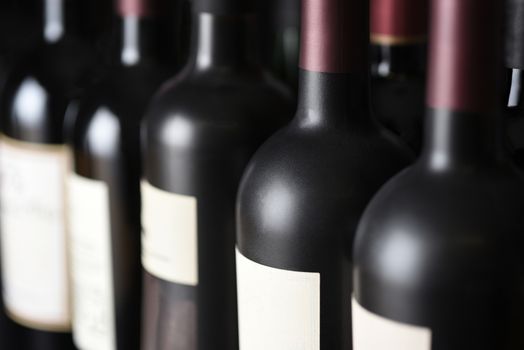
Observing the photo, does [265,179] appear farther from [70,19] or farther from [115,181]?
[70,19]

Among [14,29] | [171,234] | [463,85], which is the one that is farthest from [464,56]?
[14,29]

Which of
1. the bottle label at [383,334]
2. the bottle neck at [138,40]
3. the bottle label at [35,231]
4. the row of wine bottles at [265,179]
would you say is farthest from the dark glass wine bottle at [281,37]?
the bottle label at [383,334]

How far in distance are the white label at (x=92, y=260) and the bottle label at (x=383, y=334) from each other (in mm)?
415

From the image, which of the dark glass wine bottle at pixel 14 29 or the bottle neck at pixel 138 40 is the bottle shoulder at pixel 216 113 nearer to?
the bottle neck at pixel 138 40

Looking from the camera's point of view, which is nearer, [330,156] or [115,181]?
[330,156]

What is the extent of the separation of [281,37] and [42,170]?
0.32 m

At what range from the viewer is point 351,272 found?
2.19ft

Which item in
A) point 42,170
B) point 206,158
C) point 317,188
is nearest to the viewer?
point 317,188

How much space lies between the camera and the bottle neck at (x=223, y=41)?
2.66 feet

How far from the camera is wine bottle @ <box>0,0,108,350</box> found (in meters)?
1.08

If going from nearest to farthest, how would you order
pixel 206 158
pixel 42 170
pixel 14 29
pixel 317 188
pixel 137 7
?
pixel 317 188, pixel 206 158, pixel 137 7, pixel 42 170, pixel 14 29

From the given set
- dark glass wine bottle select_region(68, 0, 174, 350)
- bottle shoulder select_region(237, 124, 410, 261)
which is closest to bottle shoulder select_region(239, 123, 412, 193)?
bottle shoulder select_region(237, 124, 410, 261)

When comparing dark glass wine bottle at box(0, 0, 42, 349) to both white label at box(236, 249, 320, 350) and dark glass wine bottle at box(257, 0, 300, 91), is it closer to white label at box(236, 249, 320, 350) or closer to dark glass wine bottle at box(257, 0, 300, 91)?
dark glass wine bottle at box(257, 0, 300, 91)

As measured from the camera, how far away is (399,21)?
32.2 inches
